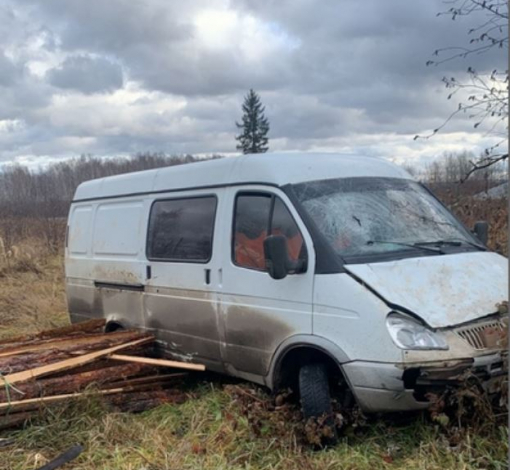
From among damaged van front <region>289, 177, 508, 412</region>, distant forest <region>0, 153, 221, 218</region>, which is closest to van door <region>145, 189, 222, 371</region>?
damaged van front <region>289, 177, 508, 412</region>

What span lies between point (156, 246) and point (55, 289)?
24.5 feet

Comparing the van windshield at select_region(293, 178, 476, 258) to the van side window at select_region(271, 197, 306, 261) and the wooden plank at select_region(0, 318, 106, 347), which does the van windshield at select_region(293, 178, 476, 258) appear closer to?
the van side window at select_region(271, 197, 306, 261)

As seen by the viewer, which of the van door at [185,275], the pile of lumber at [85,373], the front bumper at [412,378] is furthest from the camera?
the van door at [185,275]

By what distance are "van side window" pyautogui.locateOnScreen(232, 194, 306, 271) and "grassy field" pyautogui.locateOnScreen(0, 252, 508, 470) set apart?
3.63ft

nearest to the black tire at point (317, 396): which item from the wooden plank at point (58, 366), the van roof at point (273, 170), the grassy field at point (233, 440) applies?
the grassy field at point (233, 440)

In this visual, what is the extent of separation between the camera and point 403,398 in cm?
396

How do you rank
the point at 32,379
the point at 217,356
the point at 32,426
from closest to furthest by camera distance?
the point at 32,426, the point at 32,379, the point at 217,356

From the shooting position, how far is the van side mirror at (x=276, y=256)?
14.4 feet

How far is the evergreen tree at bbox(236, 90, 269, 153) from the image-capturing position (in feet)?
206

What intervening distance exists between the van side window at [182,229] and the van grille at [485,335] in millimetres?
2424

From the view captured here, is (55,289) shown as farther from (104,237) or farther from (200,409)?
(200,409)

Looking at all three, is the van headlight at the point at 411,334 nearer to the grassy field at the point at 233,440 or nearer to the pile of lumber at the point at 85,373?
the grassy field at the point at 233,440

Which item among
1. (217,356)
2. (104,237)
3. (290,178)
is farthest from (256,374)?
(104,237)

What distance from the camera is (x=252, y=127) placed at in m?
64.6
